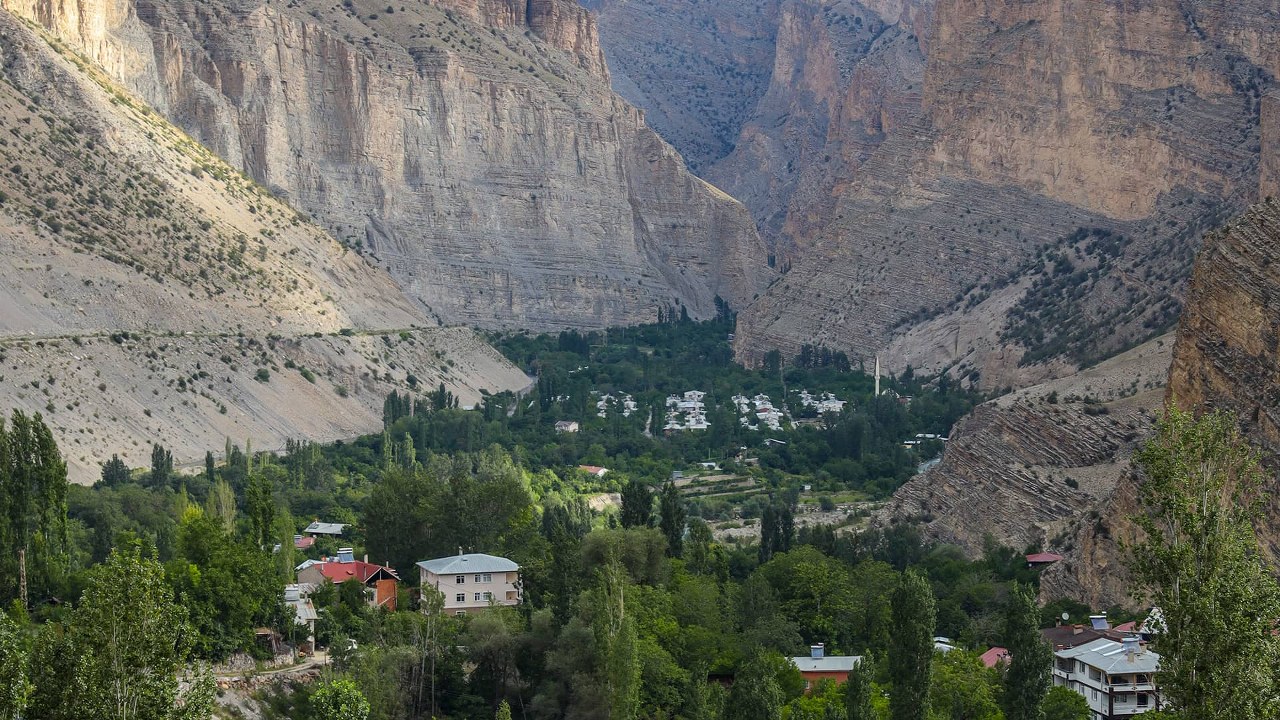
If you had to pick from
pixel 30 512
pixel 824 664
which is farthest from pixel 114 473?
pixel 824 664

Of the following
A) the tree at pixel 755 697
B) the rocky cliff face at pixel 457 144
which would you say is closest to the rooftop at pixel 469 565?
the tree at pixel 755 697

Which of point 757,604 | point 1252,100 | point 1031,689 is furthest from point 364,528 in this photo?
point 1252,100

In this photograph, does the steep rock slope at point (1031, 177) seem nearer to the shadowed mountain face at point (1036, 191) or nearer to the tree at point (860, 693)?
the shadowed mountain face at point (1036, 191)

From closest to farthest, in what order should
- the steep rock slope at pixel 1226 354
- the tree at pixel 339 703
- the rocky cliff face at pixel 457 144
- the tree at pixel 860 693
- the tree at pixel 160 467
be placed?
the tree at pixel 339 703 → the tree at pixel 860 693 → the steep rock slope at pixel 1226 354 → the tree at pixel 160 467 → the rocky cliff face at pixel 457 144

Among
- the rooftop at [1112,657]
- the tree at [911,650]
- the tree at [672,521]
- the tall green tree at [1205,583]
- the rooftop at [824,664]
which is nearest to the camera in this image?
the tall green tree at [1205,583]

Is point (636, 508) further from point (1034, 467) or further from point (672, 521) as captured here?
point (1034, 467)

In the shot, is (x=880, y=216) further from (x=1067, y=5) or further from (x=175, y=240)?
(x=175, y=240)
